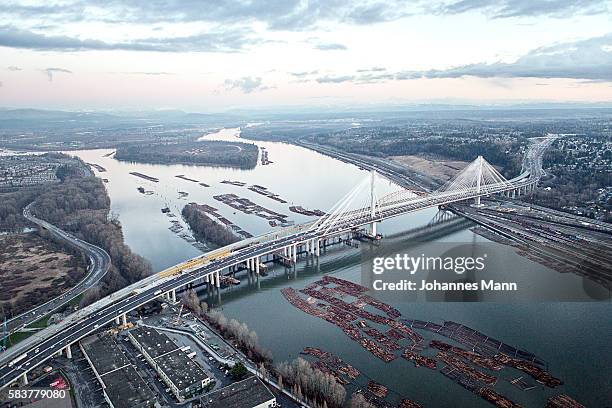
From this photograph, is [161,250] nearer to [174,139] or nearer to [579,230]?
[579,230]

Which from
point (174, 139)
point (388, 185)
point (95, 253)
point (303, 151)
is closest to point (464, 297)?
point (95, 253)

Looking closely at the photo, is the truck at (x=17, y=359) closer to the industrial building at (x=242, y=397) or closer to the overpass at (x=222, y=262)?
the overpass at (x=222, y=262)

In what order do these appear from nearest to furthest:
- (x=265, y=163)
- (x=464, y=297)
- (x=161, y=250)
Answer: (x=464, y=297) → (x=161, y=250) → (x=265, y=163)

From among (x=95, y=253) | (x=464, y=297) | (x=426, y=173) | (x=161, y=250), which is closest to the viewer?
(x=464, y=297)

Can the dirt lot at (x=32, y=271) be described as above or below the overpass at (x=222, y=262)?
below

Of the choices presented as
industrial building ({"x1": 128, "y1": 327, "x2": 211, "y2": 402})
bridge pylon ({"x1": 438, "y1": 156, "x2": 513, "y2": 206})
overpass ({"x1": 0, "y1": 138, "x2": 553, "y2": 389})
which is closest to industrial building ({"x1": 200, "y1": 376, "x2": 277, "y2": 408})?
industrial building ({"x1": 128, "y1": 327, "x2": 211, "y2": 402})

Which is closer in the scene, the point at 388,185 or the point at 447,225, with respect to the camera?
the point at 447,225

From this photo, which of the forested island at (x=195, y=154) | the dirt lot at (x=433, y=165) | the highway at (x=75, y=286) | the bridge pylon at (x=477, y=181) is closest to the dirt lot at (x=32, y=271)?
the highway at (x=75, y=286)
